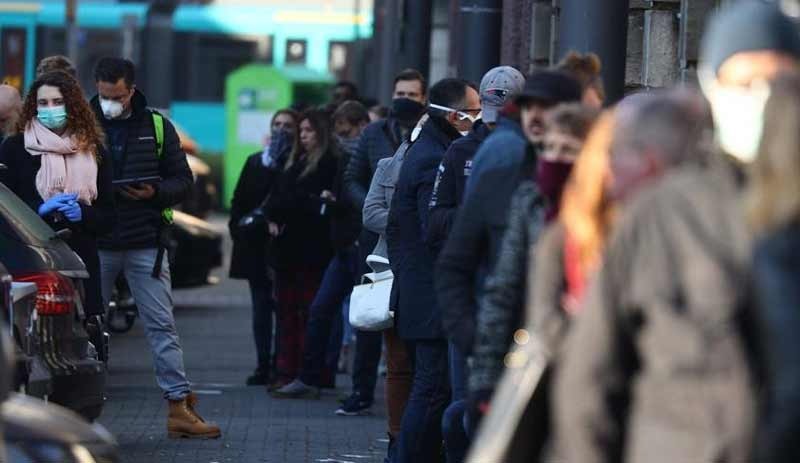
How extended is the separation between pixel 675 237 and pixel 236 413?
827 centimetres

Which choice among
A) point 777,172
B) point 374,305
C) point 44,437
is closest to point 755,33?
point 777,172

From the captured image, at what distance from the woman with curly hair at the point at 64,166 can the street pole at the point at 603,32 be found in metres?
2.84

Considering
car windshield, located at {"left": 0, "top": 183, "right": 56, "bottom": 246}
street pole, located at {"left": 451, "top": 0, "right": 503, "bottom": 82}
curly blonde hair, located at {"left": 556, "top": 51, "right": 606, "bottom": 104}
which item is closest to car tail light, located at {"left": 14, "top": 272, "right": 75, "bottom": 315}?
car windshield, located at {"left": 0, "top": 183, "right": 56, "bottom": 246}

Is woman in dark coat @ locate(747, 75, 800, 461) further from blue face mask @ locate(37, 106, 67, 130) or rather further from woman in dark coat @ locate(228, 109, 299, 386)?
woman in dark coat @ locate(228, 109, 299, 386)

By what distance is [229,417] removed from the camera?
1231 cm

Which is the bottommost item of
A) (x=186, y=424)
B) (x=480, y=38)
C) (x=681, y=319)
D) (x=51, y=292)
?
(x=186, y=424)

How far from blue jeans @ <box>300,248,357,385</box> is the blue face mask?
3.30m

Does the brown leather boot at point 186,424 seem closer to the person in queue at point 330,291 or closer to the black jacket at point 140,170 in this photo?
the black jacket at point 140,170

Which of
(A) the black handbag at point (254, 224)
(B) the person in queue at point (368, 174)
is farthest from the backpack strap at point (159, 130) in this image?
(A) the black handbag at point (254, 224)

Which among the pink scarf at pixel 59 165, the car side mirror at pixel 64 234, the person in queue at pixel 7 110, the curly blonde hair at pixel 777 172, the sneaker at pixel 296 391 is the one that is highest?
the curly blonde hair at pixel 777 172

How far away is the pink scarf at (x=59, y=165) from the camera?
10.3 metres

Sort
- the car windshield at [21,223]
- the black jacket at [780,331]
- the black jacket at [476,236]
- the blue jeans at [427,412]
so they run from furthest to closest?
the car windshield at [21,223]
the blue jeans at [427,412]
the black jacket at [476,236]
the black jacket at [780,331]

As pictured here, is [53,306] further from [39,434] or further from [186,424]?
[39,434]

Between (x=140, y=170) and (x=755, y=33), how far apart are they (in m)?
6.60
